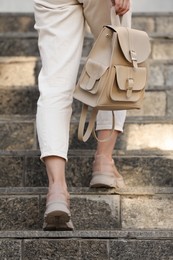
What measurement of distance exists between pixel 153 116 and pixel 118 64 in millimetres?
1196

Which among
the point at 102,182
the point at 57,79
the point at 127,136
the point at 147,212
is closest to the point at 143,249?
the point at 147,212

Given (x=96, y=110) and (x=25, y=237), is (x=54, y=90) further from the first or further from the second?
(x=25, y=237)

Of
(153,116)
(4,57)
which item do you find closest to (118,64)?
(153,116)

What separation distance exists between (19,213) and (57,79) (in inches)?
25.8

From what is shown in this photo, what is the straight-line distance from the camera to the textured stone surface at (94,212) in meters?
4.43

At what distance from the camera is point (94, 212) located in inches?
175

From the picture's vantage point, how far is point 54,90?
14.2ft

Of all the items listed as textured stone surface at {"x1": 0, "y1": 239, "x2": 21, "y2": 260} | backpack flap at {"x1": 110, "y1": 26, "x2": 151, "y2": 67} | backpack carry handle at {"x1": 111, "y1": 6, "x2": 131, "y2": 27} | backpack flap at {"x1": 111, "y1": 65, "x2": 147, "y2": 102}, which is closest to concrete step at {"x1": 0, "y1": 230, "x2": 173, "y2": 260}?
textured stone surface at {"x1": 0, "y1": 239, "x2": 21, "y2": 260}

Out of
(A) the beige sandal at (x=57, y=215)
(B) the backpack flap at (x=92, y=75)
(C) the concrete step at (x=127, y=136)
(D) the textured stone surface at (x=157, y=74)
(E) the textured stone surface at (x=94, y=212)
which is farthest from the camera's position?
(D) the textured stone surface at (x=157, y=74)

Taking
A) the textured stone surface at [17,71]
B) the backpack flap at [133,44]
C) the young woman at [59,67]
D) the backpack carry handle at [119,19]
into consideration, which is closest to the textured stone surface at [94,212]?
the young woman at [59,67]

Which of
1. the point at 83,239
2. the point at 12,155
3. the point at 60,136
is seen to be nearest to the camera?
the point at 83,239

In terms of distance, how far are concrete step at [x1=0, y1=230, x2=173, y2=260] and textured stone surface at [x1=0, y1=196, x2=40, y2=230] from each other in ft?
1.29

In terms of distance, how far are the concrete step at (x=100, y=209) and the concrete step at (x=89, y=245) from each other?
38 centimetres

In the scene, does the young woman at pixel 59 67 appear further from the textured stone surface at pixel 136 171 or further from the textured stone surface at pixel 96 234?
the textured stone surface at pixel 136 171
